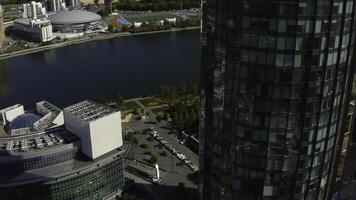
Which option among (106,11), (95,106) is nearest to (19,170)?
(95,106)

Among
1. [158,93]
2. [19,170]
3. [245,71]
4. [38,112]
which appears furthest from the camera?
[158,93]

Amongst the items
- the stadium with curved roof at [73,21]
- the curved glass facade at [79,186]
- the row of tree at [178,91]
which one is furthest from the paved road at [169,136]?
the stadium with curved roof at [73,21]

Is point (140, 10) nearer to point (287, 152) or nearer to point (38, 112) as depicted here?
point (38, 112)

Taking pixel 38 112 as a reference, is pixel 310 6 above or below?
above

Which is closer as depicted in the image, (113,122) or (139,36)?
(113,122)

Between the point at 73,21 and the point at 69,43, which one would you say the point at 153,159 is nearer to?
the point at 69,43

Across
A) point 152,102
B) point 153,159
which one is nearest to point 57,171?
point 153,159
